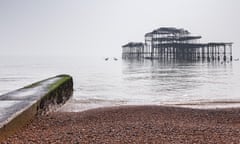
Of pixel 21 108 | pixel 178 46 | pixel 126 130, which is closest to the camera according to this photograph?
pixel 126 130

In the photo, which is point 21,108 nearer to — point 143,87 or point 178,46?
point 143,87

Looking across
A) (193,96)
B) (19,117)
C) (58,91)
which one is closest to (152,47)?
(193,96)

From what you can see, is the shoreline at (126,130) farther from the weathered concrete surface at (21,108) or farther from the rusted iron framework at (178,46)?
the rusted iron framework at (178,46)

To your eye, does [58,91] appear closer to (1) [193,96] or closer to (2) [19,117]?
(2) [19,117]

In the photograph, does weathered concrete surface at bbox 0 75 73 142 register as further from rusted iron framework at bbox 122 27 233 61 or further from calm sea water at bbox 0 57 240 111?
rusted iron framework at bbox 122 27 233 61

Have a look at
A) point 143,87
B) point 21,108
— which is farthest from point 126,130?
point 143,87

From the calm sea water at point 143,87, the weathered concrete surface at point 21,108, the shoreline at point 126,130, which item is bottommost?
the calm sea water at point 143,87

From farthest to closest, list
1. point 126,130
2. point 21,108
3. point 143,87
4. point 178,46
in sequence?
point 178,46 → point 143,87 → point 21,108 → point 126,130

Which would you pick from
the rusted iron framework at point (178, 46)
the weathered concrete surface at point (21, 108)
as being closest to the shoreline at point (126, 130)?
the weathered concrete surface at point (21, 108)

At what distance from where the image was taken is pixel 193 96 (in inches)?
651

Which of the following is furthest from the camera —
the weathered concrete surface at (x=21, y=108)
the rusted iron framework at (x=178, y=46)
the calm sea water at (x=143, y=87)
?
the rusted iron framework at (x=178, y=46)

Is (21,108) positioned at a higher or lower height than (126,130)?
higher

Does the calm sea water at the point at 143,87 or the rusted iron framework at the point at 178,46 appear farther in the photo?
the rusted iron framework at the point at 178,46

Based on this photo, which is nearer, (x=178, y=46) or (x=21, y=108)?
(x=21, y=108)
